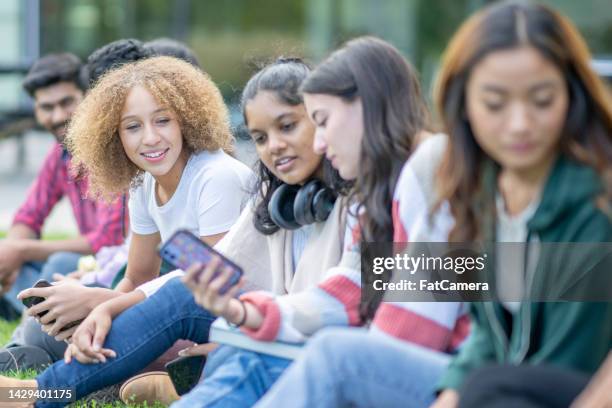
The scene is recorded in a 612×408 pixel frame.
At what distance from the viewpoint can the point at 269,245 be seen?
345 cm

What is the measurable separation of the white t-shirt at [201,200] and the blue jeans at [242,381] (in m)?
0.81

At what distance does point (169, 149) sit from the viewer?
388cm

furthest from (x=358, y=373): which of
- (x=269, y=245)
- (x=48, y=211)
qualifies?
(x=48, y=211)

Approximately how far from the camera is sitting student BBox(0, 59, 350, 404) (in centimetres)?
324

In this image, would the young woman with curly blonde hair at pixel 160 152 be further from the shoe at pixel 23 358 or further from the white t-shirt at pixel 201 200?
the shoe at pixel 23 358

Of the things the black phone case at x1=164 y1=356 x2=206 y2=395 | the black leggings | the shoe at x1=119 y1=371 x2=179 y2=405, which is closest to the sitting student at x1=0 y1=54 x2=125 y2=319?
the shoe at x1=119 y1=371 x2=179 y2=405

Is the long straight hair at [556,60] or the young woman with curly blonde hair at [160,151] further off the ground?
the long straight hair at [556,60]

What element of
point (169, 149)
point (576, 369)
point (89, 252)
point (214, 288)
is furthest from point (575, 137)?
point (89, 252)

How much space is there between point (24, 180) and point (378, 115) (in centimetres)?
986

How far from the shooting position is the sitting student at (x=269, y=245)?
3.24 metres

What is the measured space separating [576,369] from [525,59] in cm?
63

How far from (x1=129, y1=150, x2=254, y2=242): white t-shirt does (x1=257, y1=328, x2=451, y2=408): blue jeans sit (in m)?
1.31

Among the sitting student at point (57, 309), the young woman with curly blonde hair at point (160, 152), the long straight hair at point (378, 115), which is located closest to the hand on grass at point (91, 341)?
the sitting student at point (57, 309)

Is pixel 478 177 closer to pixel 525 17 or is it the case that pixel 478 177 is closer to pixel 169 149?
pixel 525 17
